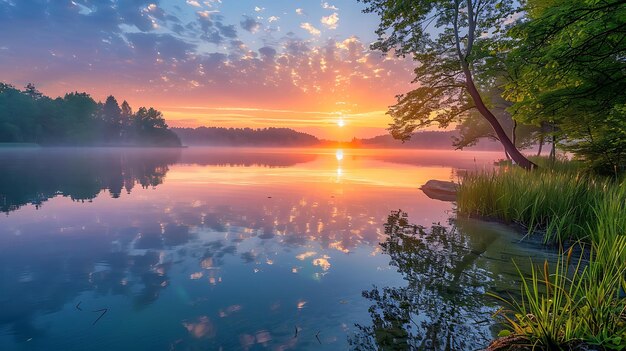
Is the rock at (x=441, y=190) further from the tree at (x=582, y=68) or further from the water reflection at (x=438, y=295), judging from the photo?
the water reflection at (x=438, y=295)

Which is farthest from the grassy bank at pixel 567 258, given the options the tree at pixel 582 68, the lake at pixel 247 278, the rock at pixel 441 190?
the rock at pixel 441 190

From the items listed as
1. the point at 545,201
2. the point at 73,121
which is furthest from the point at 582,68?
the point at 73,121

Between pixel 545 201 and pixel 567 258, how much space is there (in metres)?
9.81

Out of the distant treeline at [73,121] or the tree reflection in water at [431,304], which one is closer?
the tree reflection in water at [431,304]

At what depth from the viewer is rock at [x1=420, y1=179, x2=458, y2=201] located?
20.0 metres

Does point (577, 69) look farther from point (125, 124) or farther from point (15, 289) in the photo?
point (125, 124)

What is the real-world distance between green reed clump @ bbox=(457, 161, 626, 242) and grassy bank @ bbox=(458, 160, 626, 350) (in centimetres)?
3

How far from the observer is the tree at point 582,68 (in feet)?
25.4

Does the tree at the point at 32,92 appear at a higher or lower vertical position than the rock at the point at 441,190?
higher

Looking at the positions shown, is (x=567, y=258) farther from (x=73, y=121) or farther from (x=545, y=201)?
(x=73, y=121)

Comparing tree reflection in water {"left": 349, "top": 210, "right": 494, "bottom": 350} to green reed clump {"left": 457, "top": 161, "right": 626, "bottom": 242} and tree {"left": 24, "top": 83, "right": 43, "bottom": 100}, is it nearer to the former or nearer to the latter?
green reed clump {"left": 457, "top": 161, "right": 626, "bottom": 242}

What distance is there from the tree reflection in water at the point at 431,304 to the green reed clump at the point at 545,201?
10.3 ft

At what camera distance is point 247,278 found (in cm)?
699

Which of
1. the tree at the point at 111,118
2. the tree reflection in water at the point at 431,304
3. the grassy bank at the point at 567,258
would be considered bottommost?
the tree reflection in water at the point at 431,304
